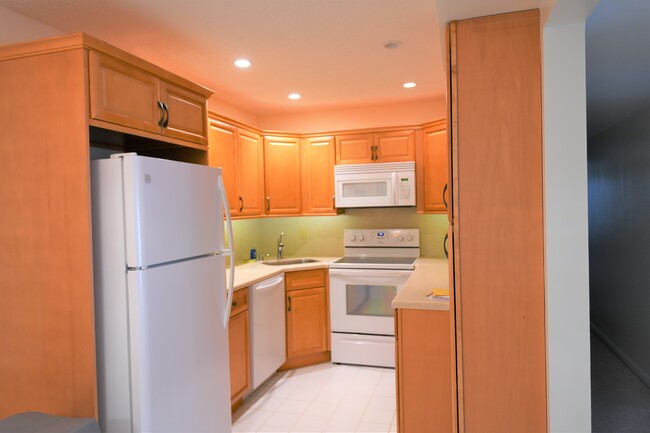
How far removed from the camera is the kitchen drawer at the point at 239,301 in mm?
2910

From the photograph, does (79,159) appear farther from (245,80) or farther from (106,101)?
(245,80)

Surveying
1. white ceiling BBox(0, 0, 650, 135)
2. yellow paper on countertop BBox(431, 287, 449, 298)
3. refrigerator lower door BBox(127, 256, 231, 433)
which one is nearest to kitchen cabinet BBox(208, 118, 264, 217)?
white ceiling BBox(0, 0, 650, 135)

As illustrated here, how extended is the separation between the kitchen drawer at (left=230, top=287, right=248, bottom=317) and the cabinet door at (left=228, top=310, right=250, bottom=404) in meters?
0.03

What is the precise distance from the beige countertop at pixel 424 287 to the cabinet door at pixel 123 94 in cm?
157

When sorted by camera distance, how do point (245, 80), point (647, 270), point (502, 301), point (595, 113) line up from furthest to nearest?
point (595, 113) → point (647, 270) → point (245, 80) → point (502, 301)

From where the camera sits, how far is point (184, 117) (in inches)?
96.2

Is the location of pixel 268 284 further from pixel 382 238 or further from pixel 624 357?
pixel 624 357

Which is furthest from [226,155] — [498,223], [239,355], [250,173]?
[498,223]

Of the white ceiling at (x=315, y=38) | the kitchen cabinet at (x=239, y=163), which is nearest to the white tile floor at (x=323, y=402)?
the kitchen cabinet at (x=239, y=163)

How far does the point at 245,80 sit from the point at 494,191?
2.25 meters

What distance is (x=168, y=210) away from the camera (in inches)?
79.8

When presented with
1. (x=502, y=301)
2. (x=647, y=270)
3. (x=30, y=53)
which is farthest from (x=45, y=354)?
(x=647, y=270)

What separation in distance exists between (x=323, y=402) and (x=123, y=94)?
2.43 meters

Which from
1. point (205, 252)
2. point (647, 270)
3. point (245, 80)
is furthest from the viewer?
point (647, 270)
